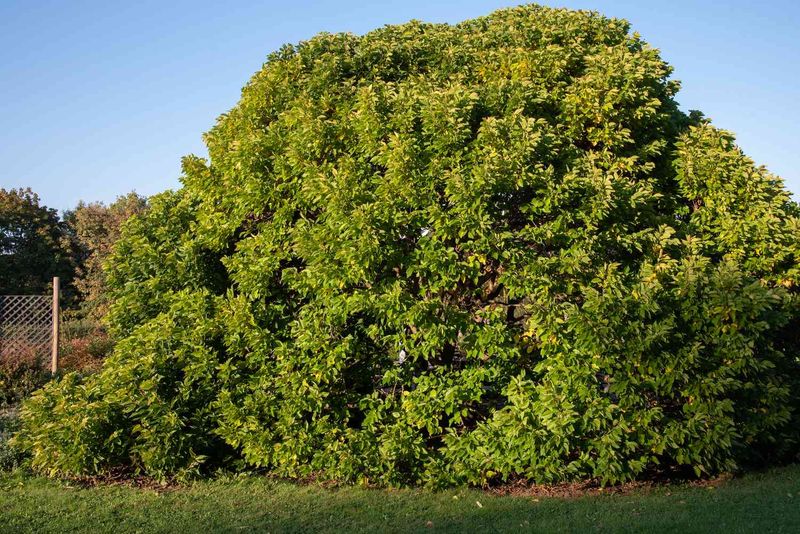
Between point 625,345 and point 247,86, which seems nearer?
point 625,345

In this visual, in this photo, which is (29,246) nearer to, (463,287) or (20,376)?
(20,376)

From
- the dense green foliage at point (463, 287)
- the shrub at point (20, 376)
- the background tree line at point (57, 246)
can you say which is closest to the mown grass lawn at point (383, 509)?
the dense green foliage at point (463, 287)

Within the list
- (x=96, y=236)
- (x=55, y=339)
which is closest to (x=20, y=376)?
(x=55, y=339)

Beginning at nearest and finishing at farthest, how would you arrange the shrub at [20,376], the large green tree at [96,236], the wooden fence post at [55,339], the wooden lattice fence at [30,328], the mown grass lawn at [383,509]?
the mown grass lawn at [383,509], the shrub at [20,376], the wooden fence post at [55,339], the wooden lattice fence at [30,328], the large green tree at [96,236]

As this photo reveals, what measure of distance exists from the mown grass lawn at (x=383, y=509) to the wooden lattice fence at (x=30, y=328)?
598cm

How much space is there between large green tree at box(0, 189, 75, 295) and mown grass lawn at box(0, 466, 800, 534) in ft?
91.0

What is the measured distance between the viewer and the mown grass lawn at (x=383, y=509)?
6152 mm

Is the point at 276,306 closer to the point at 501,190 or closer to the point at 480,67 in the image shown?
the point at 501,190

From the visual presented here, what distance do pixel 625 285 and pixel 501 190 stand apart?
1545 mm

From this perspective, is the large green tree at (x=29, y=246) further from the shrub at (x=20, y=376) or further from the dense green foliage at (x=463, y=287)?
the dense green foliage at (x=463, y=287)

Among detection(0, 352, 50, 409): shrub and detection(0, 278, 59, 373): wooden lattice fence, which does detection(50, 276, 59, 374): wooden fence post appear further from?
detection(0, 352, 50, 409): shrub

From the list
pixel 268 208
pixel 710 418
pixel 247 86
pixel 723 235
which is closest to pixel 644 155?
pixel 723 235

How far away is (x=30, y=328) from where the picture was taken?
45.0ft

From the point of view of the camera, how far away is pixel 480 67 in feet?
27.4
